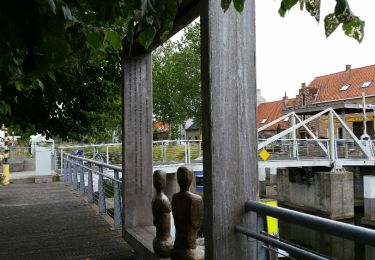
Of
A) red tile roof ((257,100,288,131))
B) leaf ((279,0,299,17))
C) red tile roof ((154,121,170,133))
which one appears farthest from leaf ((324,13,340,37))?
red tile roof ((257,100,288,131))

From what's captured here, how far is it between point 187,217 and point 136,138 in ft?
7.16

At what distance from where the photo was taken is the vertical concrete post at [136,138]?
15.2 feet

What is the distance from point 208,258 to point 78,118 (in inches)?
219

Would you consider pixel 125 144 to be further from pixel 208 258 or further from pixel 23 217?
pixel 23 217

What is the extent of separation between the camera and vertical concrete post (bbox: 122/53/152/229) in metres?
4.64

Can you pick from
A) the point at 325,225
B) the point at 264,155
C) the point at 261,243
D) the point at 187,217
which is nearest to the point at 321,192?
the point at 264,155

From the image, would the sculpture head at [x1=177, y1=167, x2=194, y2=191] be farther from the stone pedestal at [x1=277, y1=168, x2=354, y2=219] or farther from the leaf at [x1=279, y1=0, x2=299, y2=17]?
the stone pedestal at [x1=277, y1=168, x2=354, y2=219]

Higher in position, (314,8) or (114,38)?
(114,38)

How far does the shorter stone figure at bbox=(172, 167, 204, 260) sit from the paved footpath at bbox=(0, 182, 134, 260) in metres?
2.19

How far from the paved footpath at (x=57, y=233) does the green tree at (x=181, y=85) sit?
116ft

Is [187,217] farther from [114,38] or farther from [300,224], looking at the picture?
[114,38]

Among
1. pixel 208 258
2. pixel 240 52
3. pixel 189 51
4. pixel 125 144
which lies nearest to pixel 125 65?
pixel 125 144

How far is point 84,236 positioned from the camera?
5.86 meters

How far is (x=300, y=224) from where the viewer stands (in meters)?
1.80
